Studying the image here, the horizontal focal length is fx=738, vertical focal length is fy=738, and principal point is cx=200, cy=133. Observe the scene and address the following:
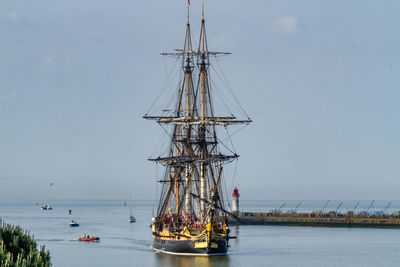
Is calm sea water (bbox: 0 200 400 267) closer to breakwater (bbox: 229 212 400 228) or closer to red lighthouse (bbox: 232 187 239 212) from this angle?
breakwater (bbox: 229 212 400 228)

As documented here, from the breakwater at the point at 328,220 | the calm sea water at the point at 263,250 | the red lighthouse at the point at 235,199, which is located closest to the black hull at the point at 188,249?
the calm sea water at the point at 263,250

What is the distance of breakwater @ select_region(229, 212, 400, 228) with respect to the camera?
13875 centimetres

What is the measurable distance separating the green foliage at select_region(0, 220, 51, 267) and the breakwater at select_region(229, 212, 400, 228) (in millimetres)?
100200

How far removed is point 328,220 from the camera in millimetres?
145125

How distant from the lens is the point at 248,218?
507ft

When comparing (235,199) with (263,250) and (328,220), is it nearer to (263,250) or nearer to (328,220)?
(328,220)

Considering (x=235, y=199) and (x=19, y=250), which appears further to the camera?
(x=235, y=199)

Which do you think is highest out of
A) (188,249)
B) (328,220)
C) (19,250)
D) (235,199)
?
(235,199)

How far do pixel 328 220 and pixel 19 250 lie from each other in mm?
116760

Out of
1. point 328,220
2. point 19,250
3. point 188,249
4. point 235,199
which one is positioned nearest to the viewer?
point 19,250

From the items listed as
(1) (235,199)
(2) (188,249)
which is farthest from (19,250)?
(1) (235,199)

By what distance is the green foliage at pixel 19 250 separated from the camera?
1196 inches

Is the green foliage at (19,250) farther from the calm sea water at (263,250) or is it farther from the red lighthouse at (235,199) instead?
the red lighthouse at (235,199)

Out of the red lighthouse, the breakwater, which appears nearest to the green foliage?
the breakwater
